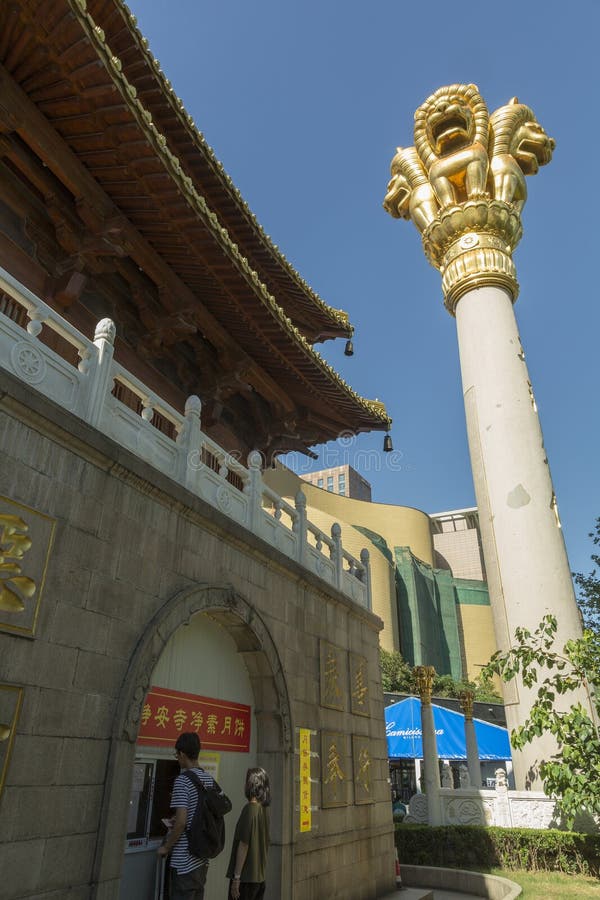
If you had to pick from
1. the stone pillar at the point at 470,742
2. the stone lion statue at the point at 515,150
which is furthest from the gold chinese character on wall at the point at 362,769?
the stone lion statue at the point at 515,150

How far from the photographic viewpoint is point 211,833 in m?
4.26

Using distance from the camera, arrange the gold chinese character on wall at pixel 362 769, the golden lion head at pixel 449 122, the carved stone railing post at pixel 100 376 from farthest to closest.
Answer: the golden lion head at pixel 449 122 < the gold chinese character on wall at pixel 362 769 < the carved stone railing post at pixel 100 376

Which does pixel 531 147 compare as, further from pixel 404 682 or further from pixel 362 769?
pixel 404 682

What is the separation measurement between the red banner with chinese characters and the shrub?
712 cm

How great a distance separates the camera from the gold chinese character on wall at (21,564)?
13.3 ft

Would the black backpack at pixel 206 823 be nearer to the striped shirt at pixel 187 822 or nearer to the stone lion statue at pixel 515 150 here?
the striped shirt at pixel 187 822

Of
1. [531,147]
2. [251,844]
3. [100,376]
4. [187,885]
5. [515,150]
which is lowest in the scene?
[187,885]

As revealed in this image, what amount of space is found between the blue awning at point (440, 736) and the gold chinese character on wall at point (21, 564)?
43.8 feet

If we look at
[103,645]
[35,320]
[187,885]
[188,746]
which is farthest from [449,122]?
[187,885]

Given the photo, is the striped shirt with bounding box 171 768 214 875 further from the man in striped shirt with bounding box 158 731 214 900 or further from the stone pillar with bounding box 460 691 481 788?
the stone pillar with bounding box 460 691 481 788

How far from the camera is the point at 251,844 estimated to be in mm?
4965

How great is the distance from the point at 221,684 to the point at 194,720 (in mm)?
612

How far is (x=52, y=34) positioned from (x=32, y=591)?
456 cm

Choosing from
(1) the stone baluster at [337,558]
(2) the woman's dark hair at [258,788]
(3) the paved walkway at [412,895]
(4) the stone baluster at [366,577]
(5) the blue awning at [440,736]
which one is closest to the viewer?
(2) the woman's dark hair at [258,788]
